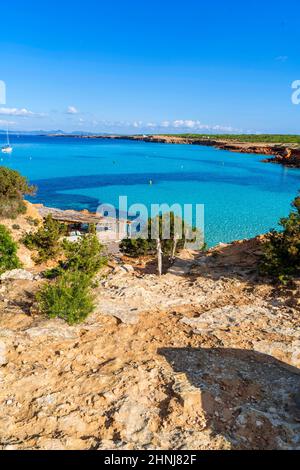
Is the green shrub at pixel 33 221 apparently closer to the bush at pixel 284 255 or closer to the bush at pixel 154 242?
the bush at pixel 154 242

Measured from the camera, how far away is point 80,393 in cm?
611

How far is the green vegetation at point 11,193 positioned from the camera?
24809mm

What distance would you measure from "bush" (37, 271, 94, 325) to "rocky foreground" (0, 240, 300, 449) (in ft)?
0.84

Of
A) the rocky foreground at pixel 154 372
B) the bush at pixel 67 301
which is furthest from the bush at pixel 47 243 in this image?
the bush at pixel 67 301

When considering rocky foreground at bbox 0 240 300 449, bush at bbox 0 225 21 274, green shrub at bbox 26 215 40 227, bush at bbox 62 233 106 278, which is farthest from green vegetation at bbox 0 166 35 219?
rocky foreground at bbox 0 240 300 449

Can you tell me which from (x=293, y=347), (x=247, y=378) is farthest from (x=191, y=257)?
(x=247, y=378)

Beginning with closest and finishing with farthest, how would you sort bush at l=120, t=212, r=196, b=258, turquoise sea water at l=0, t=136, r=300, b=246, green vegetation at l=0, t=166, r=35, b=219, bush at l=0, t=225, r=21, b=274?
bush at l=0, t=225, r=21, b=274
bush at l=120, t=212, r=196, b=258
green vegetation at l=0, t=166, r=35, b=219
turquoise sea water at l=0, t=136, r=300, b=246

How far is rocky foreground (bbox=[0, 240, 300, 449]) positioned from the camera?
5203 millimetres

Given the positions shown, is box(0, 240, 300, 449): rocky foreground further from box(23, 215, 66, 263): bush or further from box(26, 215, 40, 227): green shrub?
box(26, 215, 40, 227): green shrub

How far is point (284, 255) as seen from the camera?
12094mm

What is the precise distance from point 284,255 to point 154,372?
760 cm

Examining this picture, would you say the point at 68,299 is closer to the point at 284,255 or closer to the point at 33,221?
the point at 284,255

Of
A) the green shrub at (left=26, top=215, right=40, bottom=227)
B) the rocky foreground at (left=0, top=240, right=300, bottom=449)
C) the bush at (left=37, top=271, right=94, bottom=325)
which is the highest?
the bush at (left=37, top=271, right=94, bottom=325)

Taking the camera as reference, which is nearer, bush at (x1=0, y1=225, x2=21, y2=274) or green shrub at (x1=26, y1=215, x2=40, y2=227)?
bush at (x1=0, y1=225, x2=21, y2=274)
